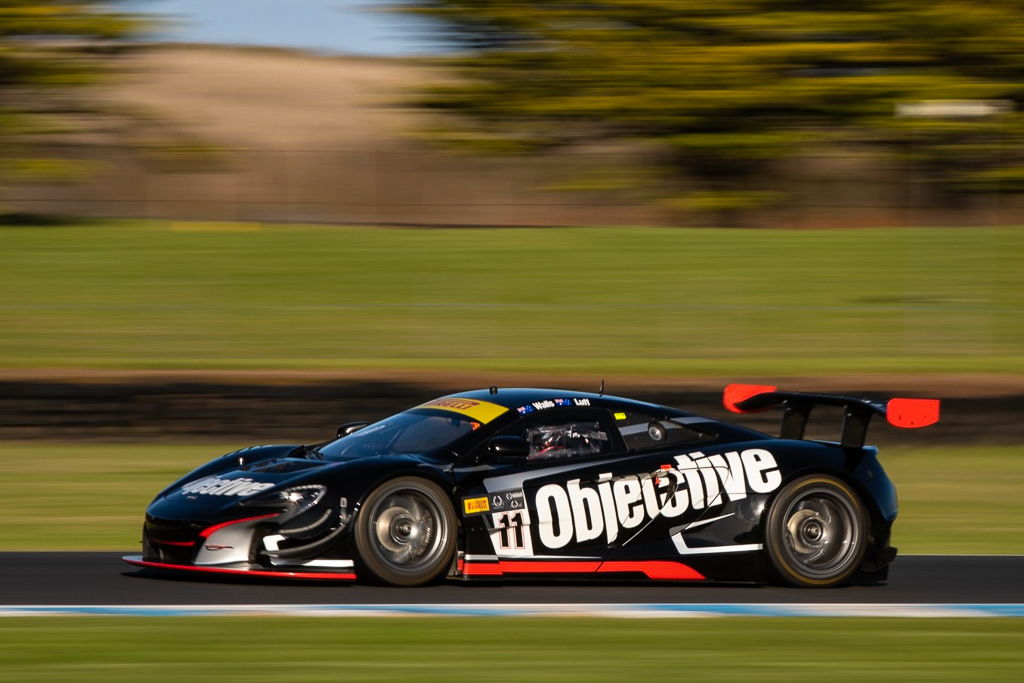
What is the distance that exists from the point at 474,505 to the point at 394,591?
0.59 meters

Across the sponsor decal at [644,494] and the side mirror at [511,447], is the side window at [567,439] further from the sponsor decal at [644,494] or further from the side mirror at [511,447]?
the side mirror at [511,447]

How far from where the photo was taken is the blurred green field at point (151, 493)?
11.0 metres

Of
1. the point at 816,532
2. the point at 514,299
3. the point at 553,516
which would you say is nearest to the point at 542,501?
the point at 553,516

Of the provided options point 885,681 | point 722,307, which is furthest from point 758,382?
point 885,681

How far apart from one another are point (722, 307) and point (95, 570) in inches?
470

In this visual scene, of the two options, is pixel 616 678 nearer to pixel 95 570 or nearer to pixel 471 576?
pixel 471 576

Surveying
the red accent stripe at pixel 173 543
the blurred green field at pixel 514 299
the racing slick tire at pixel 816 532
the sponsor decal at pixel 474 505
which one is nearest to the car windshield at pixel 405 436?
the sponsor decal at pixel 474 505

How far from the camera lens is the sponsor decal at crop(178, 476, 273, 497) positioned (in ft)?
25.8

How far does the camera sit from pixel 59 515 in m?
11.9

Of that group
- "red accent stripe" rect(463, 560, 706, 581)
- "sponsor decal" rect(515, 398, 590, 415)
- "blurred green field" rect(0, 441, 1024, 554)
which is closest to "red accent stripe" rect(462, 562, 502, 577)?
"red accent stripe" rect(463, 560, 706, 581)

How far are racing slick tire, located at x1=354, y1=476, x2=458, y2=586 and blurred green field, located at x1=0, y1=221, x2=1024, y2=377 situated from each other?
31.7 ft

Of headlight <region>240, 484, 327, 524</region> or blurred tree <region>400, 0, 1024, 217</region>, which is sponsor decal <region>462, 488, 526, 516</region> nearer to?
headlight <region>240, 484, 327, 524</region>

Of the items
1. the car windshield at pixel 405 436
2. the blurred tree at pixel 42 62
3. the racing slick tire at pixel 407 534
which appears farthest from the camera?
the blurred tree at pixel 42 62

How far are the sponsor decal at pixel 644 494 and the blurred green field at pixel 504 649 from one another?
103cm
